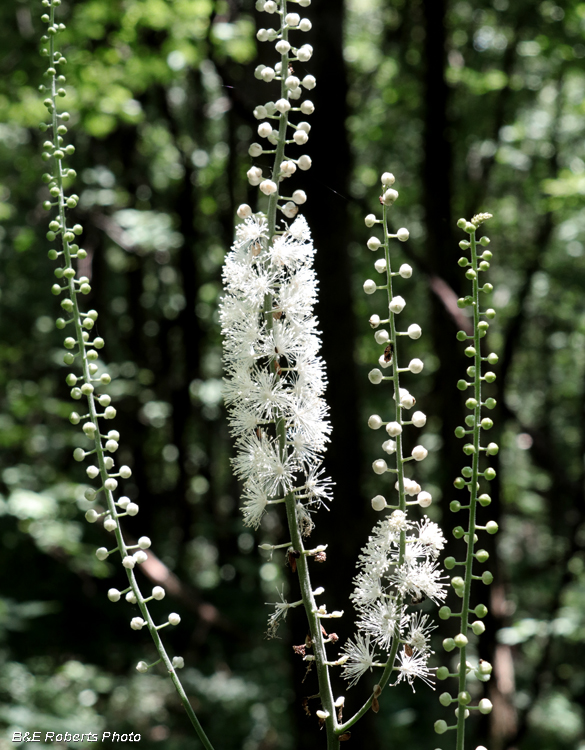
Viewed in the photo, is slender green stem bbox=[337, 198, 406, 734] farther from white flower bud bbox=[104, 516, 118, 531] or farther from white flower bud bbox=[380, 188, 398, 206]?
white flower bud bbox=[104, 516, 118, 531]

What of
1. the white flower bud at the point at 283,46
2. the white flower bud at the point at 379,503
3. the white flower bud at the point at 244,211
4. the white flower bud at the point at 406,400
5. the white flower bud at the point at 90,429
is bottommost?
the white flower bud at the point at 379,503

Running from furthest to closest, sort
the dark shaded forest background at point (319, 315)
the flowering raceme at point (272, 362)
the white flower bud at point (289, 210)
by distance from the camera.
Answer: the dark shaded forest background at point (319, 315) → the white flower bud at point (289, 210) → the flowering raceme at point (272, 362)

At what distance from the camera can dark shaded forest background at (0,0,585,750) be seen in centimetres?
439

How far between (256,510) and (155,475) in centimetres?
1680

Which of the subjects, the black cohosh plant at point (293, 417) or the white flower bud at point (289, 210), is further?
the white flower bud at point (289, 210)

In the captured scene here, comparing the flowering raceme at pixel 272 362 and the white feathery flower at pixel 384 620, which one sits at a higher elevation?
the flowering raceme at pixel 272 362

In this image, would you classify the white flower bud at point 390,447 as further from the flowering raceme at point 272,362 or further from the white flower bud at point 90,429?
the white flower bud at point 90,429

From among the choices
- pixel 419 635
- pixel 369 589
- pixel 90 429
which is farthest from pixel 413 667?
pixel 90 429

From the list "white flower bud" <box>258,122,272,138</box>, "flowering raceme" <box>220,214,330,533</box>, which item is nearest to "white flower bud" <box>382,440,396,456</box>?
"flowering raceme" <box>220,214,330,533</box>

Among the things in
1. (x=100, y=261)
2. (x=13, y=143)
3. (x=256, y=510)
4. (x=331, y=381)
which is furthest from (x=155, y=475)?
(x=256, y=510)

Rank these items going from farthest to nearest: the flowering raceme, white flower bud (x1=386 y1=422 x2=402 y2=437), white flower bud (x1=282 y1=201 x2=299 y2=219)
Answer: white flower bud (x1=282 y1=201 x2=299 y2=219) → the flowering raceme → white flower bud (x1=386 y1=422 x2=402 y2=437)

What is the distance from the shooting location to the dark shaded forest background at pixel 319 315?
14.4 feet

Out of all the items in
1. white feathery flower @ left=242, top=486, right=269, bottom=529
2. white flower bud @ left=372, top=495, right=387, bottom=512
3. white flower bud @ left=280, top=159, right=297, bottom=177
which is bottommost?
white feathery flower @ left=242, top=486, right=269, bottom=529

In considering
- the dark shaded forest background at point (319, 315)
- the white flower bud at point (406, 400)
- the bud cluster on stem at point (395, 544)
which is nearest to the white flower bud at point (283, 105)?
the bud cluster on stem at point (395, 544)
